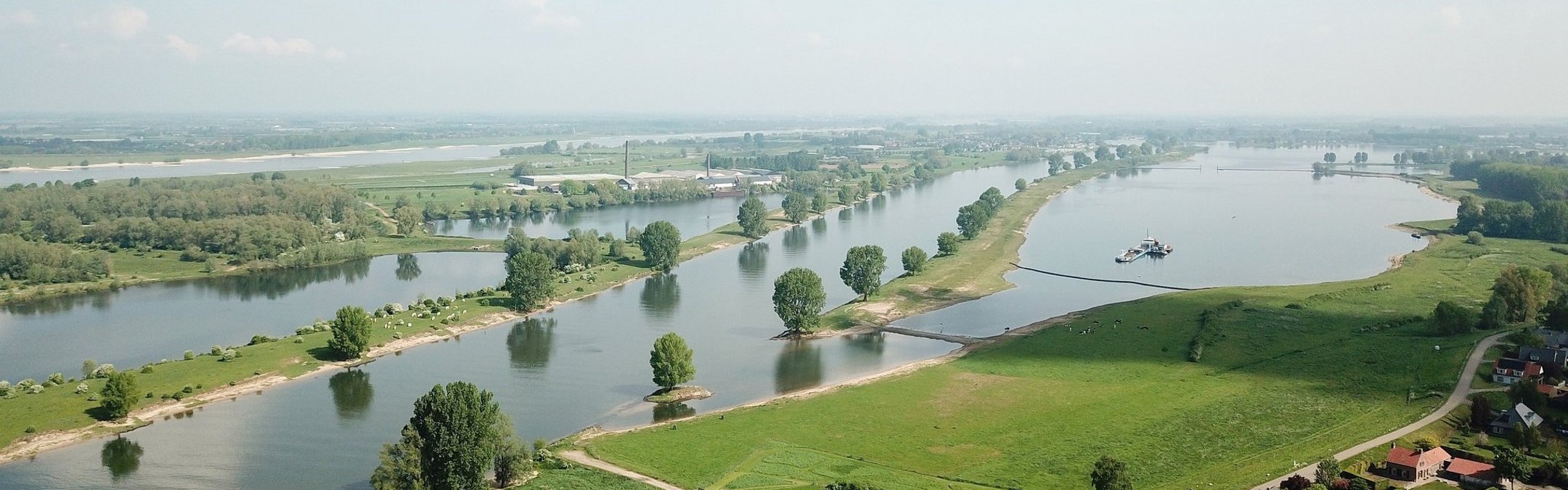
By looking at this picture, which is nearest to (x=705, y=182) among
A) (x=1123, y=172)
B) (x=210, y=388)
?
(x=1123, y=172)

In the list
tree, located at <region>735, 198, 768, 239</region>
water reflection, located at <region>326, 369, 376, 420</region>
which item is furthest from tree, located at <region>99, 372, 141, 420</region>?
tree, located at <region>735, 198, 768, 239</region>

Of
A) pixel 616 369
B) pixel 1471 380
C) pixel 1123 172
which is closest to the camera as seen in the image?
pixel 1471 380

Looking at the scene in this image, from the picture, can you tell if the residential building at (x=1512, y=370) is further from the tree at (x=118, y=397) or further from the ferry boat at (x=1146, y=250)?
the tree at (x=118, y=397)

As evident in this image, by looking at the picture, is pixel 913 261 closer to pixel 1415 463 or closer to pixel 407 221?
pixel 1415 463

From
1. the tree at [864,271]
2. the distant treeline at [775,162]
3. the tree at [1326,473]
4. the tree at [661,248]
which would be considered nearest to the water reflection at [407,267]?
the tree at [661,248]

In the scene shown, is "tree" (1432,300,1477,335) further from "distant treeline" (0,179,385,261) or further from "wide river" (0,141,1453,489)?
"distant treeline" (0,179,385,261)

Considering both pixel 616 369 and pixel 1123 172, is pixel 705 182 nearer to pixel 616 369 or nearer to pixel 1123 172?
pixel 1123 172
